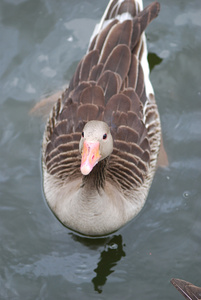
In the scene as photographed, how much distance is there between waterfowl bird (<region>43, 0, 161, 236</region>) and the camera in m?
6.39

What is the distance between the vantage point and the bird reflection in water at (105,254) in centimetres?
650

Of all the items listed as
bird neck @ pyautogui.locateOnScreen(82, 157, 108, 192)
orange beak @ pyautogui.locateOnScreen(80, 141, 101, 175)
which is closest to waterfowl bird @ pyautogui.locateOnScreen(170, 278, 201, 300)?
bird neck @ pyautogui.locateOnScreen(82, 157, 108, 192)

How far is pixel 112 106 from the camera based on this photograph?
6.66 meters

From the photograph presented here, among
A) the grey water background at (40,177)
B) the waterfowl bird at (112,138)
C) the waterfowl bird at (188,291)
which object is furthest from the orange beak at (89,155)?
the grey water background at (40,177)

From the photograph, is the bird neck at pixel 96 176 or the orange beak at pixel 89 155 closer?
the orange beak at pixel 89 155

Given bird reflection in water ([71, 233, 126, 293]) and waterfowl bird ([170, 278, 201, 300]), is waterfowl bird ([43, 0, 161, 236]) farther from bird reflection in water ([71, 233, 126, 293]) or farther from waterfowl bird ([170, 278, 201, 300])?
waterfowl bird ([170, 278, 201, 300])

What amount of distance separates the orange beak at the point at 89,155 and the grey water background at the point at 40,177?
1.61m

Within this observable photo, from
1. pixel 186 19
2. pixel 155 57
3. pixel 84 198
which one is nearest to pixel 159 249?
pixel 84 198

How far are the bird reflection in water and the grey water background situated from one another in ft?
0.04

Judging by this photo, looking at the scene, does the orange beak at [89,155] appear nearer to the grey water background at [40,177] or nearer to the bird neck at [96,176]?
the bird neck at [96,176]

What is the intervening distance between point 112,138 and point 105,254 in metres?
1.50

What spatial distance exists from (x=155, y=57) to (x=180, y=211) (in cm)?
257

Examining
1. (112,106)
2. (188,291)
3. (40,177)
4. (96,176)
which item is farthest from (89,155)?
(40,177)

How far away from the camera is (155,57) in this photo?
8406mm
